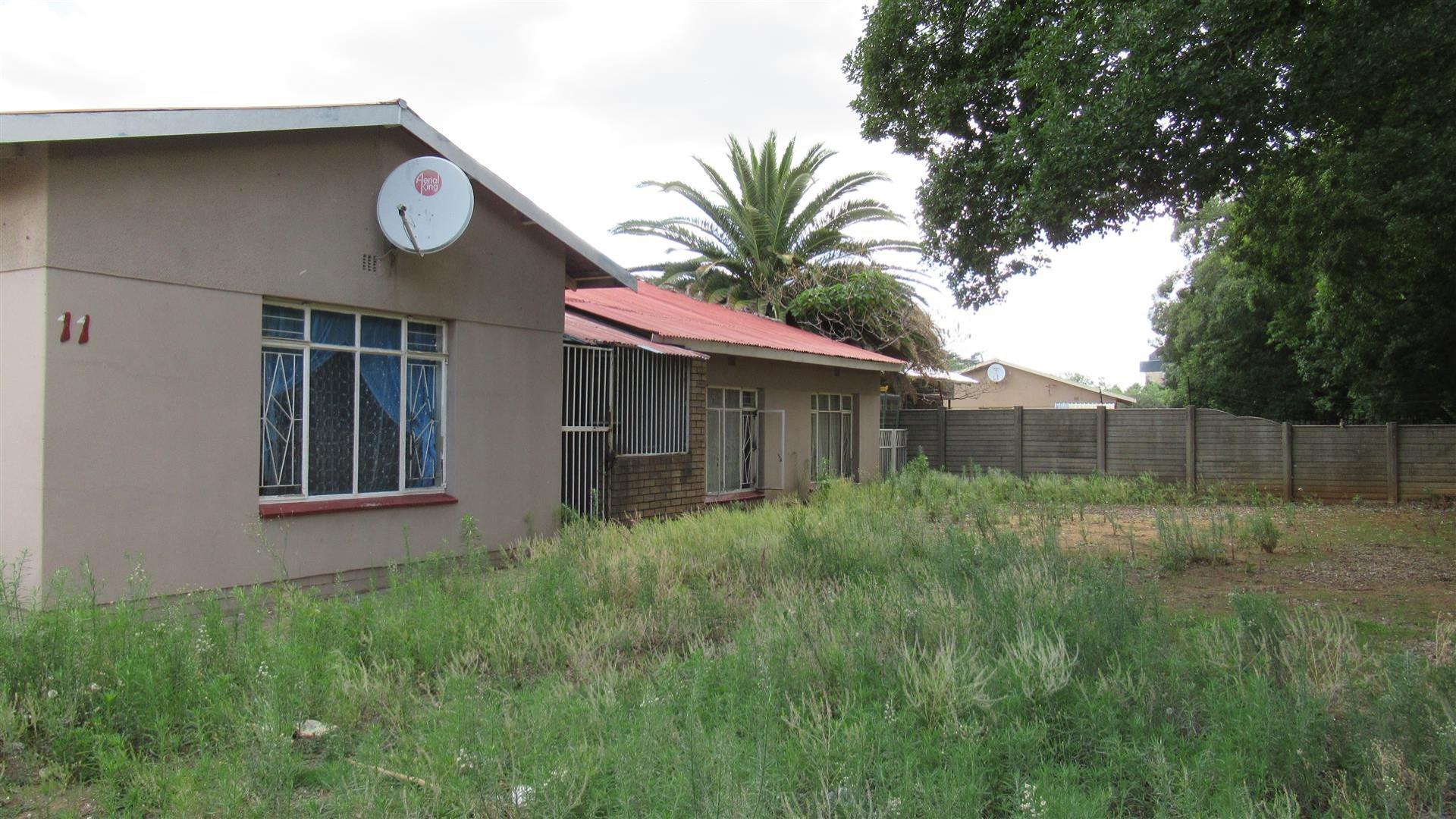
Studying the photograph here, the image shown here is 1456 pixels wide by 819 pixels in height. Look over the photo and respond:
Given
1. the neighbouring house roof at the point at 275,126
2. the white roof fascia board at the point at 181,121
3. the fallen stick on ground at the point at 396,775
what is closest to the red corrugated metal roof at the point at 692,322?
the neighbouring house roof at the point at 275,126

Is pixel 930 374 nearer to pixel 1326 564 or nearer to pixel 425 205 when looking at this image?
pixel 1326 564

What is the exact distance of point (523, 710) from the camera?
15.1ft

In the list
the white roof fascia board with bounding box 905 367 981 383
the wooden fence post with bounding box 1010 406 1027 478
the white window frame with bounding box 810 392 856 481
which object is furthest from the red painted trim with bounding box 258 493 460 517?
the white roof fascia board with bounding box 905 367 981 383

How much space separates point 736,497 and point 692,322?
2.92 meters

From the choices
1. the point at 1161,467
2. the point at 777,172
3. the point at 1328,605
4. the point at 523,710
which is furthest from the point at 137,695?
the point at 777,172

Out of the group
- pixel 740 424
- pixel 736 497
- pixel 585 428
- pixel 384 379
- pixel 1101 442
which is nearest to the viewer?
pixel 384 379

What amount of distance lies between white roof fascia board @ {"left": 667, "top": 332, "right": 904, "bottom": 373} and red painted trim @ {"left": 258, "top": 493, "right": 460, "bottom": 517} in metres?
4.20

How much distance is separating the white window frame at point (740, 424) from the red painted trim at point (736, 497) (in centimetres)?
5

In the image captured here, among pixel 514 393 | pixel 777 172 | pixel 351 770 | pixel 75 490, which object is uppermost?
pixel 777 172

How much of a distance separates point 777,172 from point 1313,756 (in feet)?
77.0

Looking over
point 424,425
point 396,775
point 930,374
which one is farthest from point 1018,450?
point 396,775

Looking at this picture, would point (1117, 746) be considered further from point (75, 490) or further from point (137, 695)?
point (75, 490)

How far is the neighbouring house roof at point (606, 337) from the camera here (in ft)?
39.0

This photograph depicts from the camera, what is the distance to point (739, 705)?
4559mm
